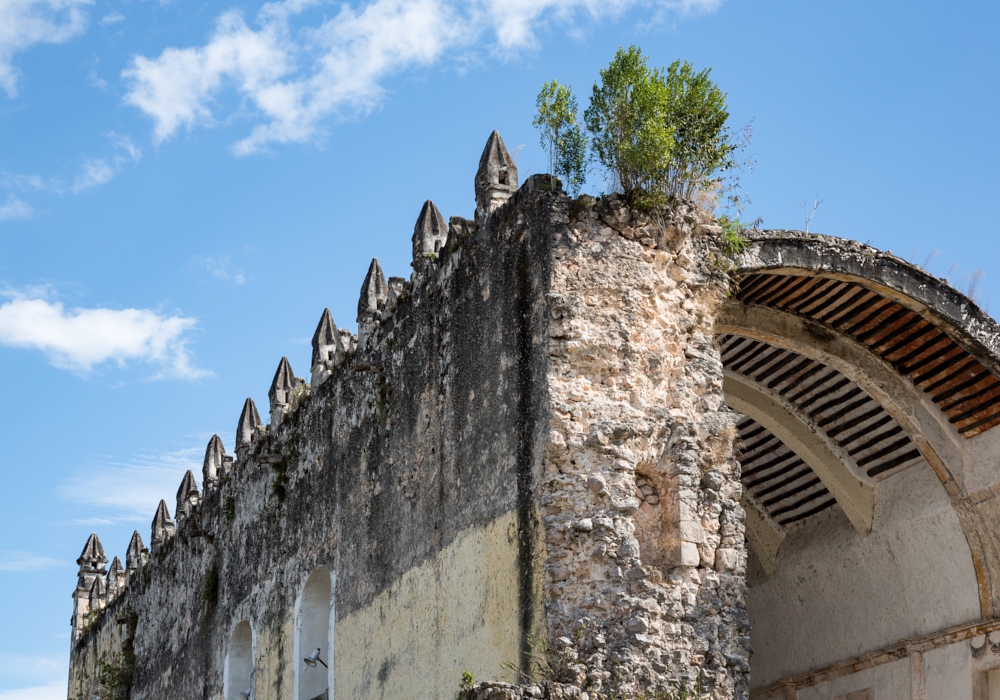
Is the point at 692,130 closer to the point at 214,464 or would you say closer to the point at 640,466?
the point at 640,466

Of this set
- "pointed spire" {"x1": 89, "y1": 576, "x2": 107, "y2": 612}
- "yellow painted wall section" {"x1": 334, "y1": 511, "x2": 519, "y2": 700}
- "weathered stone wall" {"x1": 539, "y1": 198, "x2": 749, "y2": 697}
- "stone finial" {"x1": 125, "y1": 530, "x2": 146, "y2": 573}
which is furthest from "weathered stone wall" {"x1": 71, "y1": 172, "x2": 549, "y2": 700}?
"pointed spire" {"x1": 89, "y1": 576, "x2": 107, "y2": 612}

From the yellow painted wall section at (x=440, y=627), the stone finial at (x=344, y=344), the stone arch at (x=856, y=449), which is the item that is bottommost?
the yellow painted wall section at (x=440, y=627)

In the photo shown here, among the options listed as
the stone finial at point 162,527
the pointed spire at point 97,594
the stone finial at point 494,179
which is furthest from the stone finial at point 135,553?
the stone finial at point 494,179

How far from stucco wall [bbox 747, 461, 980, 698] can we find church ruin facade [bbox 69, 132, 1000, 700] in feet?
0.10

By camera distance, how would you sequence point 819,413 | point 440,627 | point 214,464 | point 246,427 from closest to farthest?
1. point 440,627
2. point 819,413
3. point 246,427
4. point 214,464

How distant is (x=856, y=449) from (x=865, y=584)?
139 cm

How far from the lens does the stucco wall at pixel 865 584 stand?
11367 mm

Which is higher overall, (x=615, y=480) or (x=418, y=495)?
(x=418, y=495)

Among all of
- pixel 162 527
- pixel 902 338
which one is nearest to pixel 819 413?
pixel 902 338

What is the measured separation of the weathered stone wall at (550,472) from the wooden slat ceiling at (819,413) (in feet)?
9.76

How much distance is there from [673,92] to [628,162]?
76 centimetres

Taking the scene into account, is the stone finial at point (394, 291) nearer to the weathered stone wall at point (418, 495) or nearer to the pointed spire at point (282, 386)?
the weathered stone wall at point (418, 495)

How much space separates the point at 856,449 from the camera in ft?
40.1

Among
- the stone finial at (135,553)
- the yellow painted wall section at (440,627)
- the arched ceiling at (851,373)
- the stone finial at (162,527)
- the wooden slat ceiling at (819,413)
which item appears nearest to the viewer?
the yellow painted wall section at (440,627)
